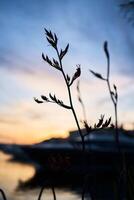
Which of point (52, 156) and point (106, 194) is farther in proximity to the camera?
point (106, 194)

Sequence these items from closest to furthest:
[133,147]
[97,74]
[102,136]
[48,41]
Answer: [97,74], [48,41], [133,147], [102,136]

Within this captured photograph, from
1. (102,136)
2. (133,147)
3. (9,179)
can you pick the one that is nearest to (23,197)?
(9,179)

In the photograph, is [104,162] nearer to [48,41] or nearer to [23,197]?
[23,197]

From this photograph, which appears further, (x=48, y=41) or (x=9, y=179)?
(x=9, y=179)

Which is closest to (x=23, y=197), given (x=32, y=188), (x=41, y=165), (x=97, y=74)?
(x=32, y=188)

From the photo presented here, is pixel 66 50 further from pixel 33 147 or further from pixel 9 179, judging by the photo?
pixel 33 147

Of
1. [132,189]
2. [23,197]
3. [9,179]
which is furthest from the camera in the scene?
[9,179]

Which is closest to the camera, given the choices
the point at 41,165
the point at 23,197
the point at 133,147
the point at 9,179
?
the point at 23,197

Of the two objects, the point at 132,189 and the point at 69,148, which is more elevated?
the point at 69,148

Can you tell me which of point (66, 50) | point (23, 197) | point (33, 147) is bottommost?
point (23, 197)
